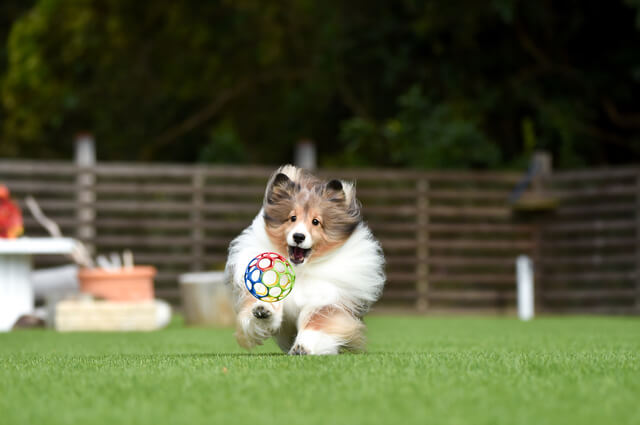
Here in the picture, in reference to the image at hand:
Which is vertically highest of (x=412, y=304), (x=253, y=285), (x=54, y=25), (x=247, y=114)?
(x=54, y=25)

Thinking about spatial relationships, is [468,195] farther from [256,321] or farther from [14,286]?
[256,321]

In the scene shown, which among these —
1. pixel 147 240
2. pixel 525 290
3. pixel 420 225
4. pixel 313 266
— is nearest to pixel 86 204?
pixel 147 240

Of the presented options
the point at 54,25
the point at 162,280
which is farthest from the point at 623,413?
the point at 54,25

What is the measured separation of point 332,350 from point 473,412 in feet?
6.52

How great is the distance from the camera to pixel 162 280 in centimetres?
1266

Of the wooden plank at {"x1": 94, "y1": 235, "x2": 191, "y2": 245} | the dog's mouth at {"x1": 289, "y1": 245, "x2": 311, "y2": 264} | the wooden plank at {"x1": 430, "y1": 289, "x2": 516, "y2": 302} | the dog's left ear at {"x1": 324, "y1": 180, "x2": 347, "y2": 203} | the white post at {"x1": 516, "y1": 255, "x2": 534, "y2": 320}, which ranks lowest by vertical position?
the wooden plank at {"x1": 430, "y1": 289, "x2": 516, "y2": 302}

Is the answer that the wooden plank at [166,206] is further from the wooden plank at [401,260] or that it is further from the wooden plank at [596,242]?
the wooden plank at [596,242]

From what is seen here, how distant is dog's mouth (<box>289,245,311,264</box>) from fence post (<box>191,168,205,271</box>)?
7.66m

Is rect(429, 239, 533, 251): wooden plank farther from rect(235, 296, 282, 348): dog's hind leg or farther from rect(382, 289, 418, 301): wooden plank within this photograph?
rect(235, 296, 282, 348): dog's hind leg

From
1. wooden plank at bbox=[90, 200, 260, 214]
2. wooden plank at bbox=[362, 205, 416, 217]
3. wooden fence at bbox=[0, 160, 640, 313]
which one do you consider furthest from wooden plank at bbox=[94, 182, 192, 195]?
wooden plank at bbox=[362, 205, 416, 217]

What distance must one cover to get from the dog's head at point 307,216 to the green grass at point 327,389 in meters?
0.62

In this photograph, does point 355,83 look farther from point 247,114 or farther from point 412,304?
point 412,304

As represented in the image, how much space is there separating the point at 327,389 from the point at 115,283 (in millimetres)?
6316

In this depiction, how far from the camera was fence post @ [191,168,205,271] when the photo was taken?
41.9ft
